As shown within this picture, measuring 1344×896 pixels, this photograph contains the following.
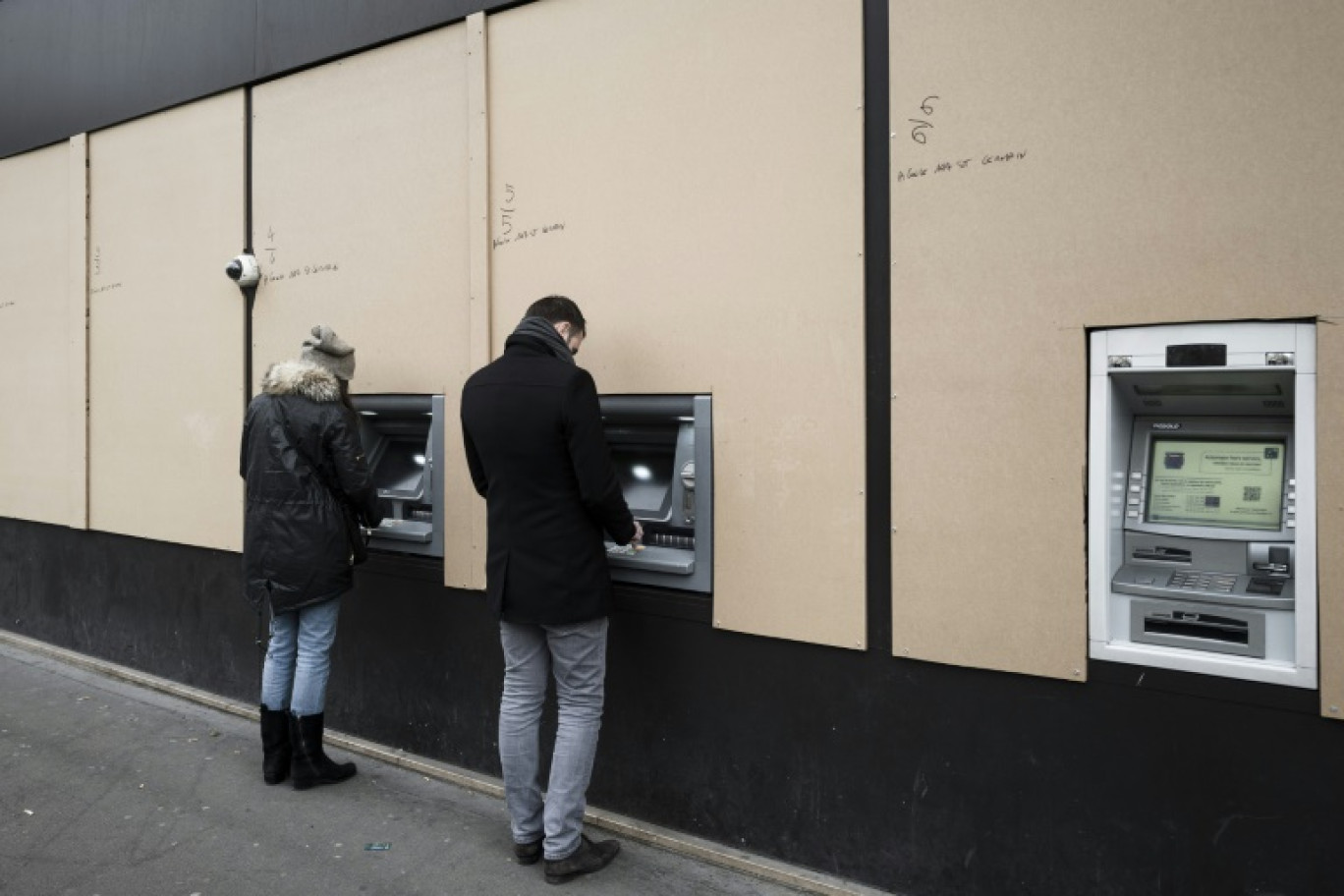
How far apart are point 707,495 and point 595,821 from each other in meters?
1.26

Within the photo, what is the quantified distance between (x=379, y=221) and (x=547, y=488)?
1.90 metres

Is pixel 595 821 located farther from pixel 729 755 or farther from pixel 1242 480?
pixel 1242 480

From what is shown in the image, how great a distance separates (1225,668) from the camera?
7.60ft

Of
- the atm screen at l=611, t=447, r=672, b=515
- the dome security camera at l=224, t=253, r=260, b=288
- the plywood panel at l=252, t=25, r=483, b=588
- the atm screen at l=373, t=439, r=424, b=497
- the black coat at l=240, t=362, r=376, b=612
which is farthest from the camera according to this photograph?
the dome security camera at l=224, t=253, r=260, b=288

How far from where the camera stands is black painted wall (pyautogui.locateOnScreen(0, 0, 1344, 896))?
2344mm

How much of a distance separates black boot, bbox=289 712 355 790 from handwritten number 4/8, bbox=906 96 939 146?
3007 mm

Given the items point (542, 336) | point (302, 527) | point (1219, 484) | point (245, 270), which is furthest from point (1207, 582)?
point (245, 270)

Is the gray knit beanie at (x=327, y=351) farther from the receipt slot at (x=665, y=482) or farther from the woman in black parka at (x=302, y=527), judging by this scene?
the receipt slot at (x=665, y=482)

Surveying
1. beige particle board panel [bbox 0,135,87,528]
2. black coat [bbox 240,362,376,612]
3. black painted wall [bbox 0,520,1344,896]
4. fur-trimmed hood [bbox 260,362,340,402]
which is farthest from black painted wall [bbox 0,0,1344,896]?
beige particle board panel [bbox 0,135,87,528]

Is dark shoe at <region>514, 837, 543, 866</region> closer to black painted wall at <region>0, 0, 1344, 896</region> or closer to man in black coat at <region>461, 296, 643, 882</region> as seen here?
man in black coat at <region>461, 296, 643, 882</region>

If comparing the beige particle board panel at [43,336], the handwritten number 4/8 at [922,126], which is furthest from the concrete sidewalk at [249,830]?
the handwritten number 4/8 at [922,126]

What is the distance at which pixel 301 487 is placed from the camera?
3.67 metres

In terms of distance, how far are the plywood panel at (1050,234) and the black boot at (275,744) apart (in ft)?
8.16

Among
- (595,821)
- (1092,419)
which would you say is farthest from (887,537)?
(595,821)
